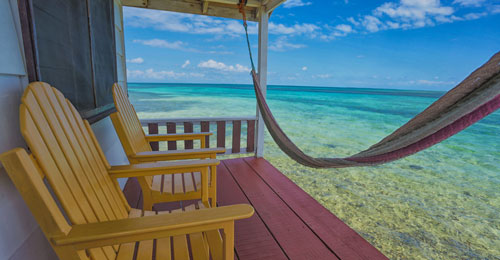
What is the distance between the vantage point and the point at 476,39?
678 inches

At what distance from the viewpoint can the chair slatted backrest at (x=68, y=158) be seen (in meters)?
0.71

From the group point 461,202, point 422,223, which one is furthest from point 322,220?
point 461,202

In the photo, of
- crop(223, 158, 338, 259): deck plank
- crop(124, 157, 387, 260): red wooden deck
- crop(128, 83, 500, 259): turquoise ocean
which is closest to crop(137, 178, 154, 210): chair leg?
crop(124, 157, 387, 260): red wooden deck

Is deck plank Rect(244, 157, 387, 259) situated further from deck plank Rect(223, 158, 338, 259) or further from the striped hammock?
the striped hammock

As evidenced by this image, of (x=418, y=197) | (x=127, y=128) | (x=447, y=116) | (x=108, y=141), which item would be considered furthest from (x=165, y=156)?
(x=418, y=197)

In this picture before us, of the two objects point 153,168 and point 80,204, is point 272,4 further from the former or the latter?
point 80,204

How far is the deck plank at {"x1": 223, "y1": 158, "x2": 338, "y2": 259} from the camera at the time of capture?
56.2 inches

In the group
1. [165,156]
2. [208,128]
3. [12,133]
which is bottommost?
[208,128]

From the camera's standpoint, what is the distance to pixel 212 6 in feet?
8.78

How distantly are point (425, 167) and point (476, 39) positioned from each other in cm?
1890

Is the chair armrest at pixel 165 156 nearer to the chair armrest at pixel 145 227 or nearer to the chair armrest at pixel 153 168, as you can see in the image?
the chair armrest at pixel 153 168

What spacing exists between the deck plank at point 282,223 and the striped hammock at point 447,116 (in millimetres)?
706

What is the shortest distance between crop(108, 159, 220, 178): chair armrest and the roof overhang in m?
1.98

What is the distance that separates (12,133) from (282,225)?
1536 mm
